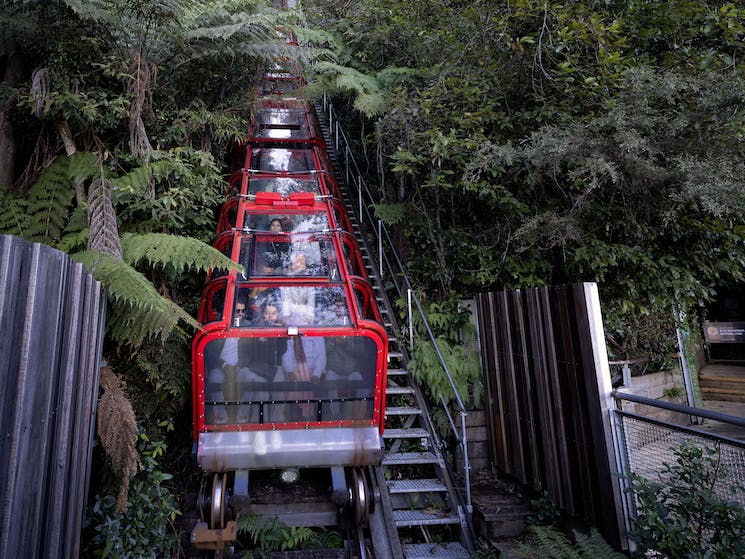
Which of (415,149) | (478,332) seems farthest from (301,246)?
(478,332)

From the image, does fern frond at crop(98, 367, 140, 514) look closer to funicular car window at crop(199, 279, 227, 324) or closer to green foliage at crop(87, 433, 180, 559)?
green foliage at crop(87, 433, 180, 559)

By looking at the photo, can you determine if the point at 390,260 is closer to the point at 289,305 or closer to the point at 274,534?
the point at 289,305

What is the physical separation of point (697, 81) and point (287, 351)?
4.94 metres

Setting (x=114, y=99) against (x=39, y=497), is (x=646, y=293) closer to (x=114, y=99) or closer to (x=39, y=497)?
(x=39, y=497)

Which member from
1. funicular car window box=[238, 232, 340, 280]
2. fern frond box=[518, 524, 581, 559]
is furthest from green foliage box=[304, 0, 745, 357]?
fern frond box=[518, 524, 581, 559]

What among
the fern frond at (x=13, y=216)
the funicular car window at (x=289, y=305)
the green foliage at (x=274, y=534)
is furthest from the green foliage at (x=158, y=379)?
the fern frond at (x=13, y=216)

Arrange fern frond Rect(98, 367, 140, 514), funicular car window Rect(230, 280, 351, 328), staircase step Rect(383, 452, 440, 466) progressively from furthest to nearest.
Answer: staircase step Rect(383, 452, 440, 466), funicular car window Rect(230, 280, 351, 328), fern frond Rect(98, 367, 140, 514)

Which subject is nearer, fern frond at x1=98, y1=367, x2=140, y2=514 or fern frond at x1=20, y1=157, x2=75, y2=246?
fern frond at x1=98, y1=367, x2=140, y2=514

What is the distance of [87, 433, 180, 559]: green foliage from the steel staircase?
6.36 feet

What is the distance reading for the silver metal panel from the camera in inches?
158

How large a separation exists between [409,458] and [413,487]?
340mm

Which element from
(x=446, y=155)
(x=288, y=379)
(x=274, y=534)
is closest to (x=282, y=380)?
(x=288, y=379)

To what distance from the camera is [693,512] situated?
262 cm

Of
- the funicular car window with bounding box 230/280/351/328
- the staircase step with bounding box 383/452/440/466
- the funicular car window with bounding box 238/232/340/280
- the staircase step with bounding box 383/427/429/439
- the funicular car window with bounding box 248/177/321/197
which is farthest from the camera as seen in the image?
the funicular car window with bounding box 248/177/321/197
